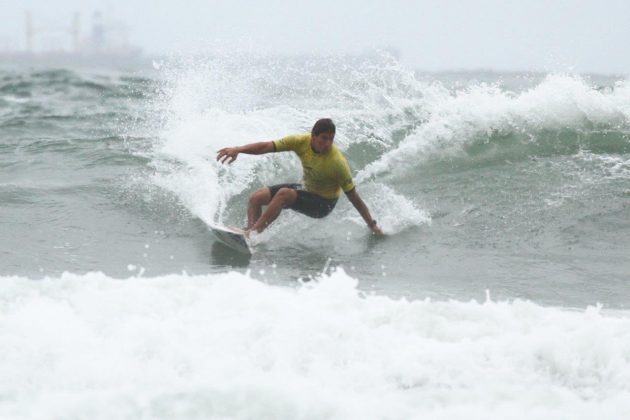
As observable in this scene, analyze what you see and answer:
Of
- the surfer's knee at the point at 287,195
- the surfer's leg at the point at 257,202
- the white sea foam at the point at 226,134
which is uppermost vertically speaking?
the surfer's knee at the point at 287,195

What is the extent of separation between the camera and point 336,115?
16094 mm

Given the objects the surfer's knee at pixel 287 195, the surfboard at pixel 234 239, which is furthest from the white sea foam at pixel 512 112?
the surfboard at pixel 234 239

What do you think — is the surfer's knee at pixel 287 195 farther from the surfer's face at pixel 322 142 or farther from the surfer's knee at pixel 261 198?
the surfer's face at pixel 322 142

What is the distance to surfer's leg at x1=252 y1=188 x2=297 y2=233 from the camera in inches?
375

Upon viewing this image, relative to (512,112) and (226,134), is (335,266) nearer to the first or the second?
(226,134)

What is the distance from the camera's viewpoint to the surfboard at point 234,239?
9070 mm

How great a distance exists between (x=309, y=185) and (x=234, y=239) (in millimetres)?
1154

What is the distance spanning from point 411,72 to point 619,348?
9.25 meters

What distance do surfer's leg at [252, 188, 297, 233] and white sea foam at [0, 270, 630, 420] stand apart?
9.10 ft

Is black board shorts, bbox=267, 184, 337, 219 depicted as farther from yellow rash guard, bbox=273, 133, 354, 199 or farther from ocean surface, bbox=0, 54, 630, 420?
ocean surface, bbox=0, 54, 630, 420

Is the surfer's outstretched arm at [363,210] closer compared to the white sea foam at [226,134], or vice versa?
the surfer's outstretched arm at [363,210]

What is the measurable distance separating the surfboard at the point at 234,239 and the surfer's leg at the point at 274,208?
0.99ft

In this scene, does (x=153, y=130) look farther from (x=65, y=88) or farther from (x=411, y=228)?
(x=65, y=88)

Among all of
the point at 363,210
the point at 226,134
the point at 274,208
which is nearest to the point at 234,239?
the point at 274,208
